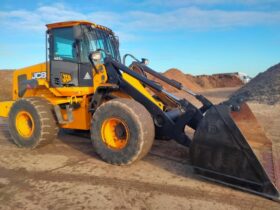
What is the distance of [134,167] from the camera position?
16.7ft

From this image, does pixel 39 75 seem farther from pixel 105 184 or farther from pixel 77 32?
pixel 105 184

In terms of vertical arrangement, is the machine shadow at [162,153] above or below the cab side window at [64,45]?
below

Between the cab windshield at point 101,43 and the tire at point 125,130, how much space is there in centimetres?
159

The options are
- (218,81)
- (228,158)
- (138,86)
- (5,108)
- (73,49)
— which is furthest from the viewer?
(218,81)

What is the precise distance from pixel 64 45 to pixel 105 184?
3.35 meters

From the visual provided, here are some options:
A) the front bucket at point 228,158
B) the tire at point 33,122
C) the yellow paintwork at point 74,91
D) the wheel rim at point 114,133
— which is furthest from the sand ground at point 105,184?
the yellow paintwork at point 74,91

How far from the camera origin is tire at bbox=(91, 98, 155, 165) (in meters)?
4.88

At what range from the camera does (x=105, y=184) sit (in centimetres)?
440

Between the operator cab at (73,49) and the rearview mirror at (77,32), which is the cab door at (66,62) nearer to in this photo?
the operator cab at (73,49)

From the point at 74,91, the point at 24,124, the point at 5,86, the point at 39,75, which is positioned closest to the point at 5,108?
the point at 24,124

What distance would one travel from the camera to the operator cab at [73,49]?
6.28 meters

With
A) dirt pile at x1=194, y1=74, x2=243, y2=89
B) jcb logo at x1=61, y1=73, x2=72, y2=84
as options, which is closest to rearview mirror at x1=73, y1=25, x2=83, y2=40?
jcb logo at x1=61, y1=73, x2=72, y2=84

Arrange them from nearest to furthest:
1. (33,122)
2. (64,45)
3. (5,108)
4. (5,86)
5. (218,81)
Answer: (33,122), (64,45), (5,108), (5,86), (218,81)

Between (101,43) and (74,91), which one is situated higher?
(101,43)
